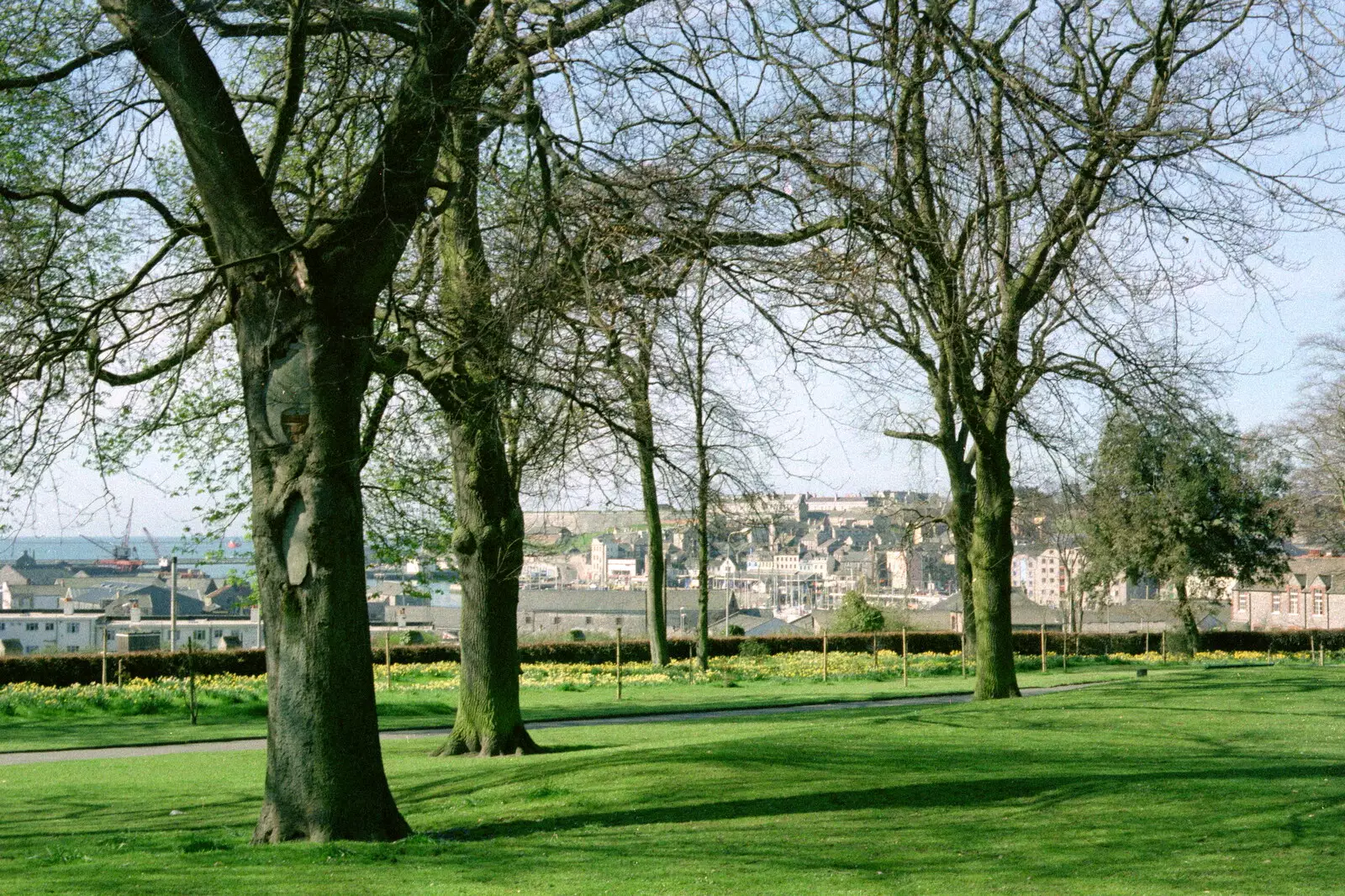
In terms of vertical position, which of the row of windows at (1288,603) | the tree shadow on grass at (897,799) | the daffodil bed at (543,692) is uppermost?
the tree shadow on grass at (897,799)

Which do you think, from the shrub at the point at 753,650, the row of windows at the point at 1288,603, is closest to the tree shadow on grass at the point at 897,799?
the shrub at the point at 753,650

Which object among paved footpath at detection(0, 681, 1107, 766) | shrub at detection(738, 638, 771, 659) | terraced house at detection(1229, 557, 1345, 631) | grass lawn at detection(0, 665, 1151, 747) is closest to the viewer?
paved footpath at detection(0, 681, 1107, 766)

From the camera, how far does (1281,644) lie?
48344 mm

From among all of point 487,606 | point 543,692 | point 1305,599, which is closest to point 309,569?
point 487,606

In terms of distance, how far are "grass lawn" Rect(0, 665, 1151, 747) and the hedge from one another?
317cm

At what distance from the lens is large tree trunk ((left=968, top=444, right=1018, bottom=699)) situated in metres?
20.5

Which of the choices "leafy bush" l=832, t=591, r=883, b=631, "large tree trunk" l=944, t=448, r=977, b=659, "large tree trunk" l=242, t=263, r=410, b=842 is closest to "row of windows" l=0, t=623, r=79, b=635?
"leafy bush" l=832, t=591, r=883, b=631

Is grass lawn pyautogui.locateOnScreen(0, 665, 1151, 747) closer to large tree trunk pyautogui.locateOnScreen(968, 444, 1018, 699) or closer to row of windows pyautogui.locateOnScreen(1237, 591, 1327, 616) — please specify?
large tree trunk pyautogui.locateOnScreen(968, 444, 1018, 699)

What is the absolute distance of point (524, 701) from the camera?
27500 mm

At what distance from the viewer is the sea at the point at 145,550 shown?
38.3 ft

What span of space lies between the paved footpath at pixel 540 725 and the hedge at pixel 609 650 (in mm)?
6440

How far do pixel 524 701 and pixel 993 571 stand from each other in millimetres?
11309

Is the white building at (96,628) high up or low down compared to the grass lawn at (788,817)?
down

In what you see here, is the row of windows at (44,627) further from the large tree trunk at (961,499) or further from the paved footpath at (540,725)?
the large tree trunk at (961,499)
